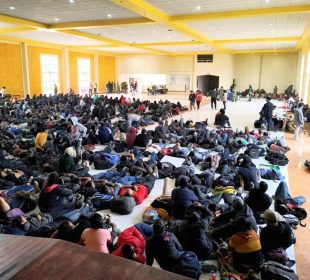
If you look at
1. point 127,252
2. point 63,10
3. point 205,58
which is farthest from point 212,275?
point 205,58

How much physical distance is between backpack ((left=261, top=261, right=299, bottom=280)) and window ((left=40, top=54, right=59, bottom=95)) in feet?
85.6

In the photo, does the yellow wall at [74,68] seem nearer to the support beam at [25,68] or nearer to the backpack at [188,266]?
the support beam at [25,68]

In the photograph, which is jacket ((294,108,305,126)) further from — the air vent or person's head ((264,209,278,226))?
the air vent

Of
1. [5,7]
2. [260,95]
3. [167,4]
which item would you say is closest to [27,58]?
[5,7]

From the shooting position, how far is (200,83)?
34.0 m

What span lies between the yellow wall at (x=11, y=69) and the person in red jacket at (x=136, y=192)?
805 inches

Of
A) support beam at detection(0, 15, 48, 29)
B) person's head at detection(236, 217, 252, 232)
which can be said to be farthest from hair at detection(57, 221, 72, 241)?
support beam at detection(0, 15, 48, 29)

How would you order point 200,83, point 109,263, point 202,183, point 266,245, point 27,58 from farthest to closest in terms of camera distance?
point 200,83, point 27,58, point 202,183, point 266,245, point 109,263

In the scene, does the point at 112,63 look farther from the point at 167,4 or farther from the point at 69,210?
the point at 69,210

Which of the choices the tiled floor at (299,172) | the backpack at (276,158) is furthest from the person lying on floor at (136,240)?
the backpack at (276,158)

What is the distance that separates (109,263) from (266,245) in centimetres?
319

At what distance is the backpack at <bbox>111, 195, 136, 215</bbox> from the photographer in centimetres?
536

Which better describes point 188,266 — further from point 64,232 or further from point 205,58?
point 205,58

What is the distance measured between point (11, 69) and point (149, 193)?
69.3 ft
